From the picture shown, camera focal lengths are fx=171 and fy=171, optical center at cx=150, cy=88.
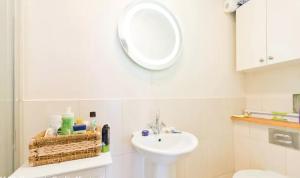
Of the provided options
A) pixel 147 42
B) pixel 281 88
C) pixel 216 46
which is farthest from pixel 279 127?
pixel 147 42

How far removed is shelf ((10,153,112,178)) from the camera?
2.30 feet

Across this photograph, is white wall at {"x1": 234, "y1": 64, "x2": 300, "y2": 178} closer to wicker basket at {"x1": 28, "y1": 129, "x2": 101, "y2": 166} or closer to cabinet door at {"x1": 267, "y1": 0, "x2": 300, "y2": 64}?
cabinet door at {"x1": 267, "y1": 0, "x2": 300, "y2": 64}

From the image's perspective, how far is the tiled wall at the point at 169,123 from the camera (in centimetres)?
106

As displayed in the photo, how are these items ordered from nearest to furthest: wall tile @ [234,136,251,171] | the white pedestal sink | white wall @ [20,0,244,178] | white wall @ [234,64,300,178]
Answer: the white pedestal sink, white wall @ [20,0,244,178], white wall @ [234,64,300,178], wall tile @ [234,136,251,171]

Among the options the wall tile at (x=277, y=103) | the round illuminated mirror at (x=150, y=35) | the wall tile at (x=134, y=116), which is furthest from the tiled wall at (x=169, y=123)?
the round illuminated mirror at (x=150, y=35)

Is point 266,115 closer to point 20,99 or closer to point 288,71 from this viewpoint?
point 288,71

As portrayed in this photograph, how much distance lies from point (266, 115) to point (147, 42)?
124 cm

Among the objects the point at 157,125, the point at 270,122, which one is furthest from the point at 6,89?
the point at 270,122

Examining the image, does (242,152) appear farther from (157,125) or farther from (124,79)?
(124,79)

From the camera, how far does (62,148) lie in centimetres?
80

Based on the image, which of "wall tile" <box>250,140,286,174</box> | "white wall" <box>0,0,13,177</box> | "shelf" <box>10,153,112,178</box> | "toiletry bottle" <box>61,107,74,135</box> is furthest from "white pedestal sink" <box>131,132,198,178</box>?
"wall tile" <box>250,140,286,174</box>

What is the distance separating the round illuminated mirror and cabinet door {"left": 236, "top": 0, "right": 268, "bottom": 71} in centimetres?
63

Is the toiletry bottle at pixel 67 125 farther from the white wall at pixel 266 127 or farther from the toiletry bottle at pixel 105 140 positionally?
the white wall at pixel 266 127

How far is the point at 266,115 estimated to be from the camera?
1535mm
